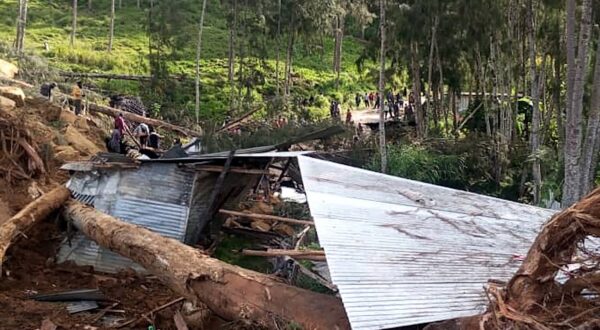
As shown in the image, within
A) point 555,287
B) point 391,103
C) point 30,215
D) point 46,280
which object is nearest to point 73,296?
point 46,280

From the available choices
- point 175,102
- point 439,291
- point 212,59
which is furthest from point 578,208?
point 212,59

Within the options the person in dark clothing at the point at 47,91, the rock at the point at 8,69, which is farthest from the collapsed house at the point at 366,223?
the rock at the point at 8,69

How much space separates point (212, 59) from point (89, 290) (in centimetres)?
3277

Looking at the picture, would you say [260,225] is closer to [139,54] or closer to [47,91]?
[47,91]

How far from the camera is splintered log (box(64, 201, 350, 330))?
20.8 ft

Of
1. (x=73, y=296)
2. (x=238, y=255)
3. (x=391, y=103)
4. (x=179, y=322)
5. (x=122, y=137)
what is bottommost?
(x=238, y=255)

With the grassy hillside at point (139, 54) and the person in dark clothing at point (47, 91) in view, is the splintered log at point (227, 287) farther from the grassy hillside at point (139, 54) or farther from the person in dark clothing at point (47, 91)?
the grassy hillside at point (139, 54)

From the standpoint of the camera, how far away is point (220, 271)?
7.50m

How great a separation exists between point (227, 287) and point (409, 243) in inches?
79.9

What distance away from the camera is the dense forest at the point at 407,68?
18.1 m

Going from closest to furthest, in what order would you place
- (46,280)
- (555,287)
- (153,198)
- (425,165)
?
(555,287)
(46,280)
(153,198)
(425,165)

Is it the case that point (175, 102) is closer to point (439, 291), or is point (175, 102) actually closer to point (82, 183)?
point (82, 183)

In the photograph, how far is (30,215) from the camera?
35.6 feet

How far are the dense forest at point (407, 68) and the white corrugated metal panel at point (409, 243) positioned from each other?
434 cm
